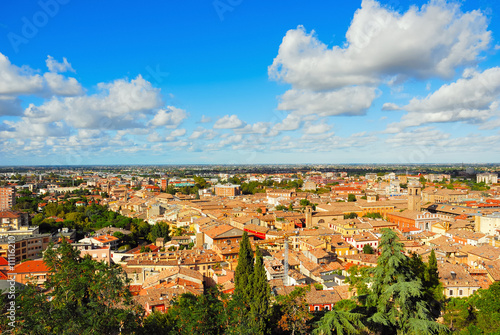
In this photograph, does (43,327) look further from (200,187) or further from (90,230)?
(200,187)

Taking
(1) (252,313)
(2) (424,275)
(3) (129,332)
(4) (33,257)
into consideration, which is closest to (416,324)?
(1) (252,313)

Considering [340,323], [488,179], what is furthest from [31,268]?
[488,179]

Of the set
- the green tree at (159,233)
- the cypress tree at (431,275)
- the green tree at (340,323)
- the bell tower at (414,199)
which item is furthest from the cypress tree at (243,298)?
the bell tower at (414,199)

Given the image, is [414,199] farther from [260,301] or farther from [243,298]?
[243,298]

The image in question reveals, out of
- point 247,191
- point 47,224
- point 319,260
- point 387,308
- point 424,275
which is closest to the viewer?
point 387,308

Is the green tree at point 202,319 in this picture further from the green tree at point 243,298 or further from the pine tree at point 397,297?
the pine tree at point 397,297

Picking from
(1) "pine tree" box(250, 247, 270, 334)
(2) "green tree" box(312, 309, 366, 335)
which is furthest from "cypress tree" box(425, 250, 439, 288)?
(2) "green tree" box(312, 309, 366, 335)
